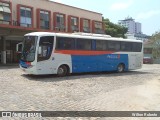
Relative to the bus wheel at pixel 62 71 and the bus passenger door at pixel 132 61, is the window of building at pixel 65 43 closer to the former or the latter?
the bus wheel at pixel 62 71

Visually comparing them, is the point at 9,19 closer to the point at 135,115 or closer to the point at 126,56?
the point at 126,56

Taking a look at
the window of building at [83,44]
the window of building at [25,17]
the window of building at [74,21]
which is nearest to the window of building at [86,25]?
the window of building at [74,21]

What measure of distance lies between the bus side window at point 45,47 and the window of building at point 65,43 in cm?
60

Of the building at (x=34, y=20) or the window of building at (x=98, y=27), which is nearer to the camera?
Result: the building at (x=34, y=20)

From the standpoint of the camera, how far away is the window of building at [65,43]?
19562 mm

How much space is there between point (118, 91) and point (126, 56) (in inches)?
465

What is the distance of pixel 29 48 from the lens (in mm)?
18719

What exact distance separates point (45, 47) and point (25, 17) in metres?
17.4

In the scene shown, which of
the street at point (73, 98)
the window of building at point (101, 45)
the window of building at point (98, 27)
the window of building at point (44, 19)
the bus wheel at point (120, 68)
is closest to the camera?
the street at point (73, 98)

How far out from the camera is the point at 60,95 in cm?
1264

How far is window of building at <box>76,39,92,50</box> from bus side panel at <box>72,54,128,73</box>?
61cm

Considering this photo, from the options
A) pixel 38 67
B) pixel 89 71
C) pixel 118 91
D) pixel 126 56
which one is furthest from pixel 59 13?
pixel 118 91

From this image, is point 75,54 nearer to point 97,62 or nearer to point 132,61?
point 97,62

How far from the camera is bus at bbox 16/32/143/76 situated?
1853 cm
